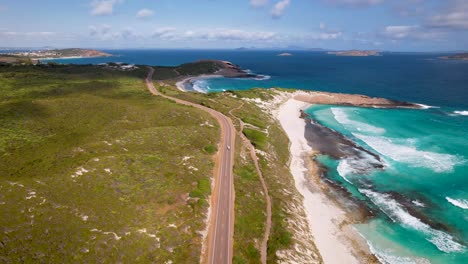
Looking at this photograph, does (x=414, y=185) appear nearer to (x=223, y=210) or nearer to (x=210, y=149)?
(x=223, y=210)

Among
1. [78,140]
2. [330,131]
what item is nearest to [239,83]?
[330,131]

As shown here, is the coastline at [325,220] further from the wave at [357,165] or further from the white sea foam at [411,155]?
the white sea foam at [411,155]

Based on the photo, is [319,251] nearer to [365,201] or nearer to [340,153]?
[365,201]

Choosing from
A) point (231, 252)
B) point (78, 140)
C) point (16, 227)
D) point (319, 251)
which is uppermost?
point (78, 140)

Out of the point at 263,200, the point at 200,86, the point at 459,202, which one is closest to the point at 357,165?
the point at 459,202

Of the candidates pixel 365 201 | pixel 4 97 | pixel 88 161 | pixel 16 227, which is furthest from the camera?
pixel 4 97

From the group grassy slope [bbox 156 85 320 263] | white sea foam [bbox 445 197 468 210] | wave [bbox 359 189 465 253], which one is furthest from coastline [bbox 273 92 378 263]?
white sea foam [bbox 445 197 468 210]

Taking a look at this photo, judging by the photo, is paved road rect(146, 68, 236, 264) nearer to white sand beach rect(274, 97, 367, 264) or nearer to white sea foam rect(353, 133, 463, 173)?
Result: white sand beach rect(274, 97, 367, 264)
